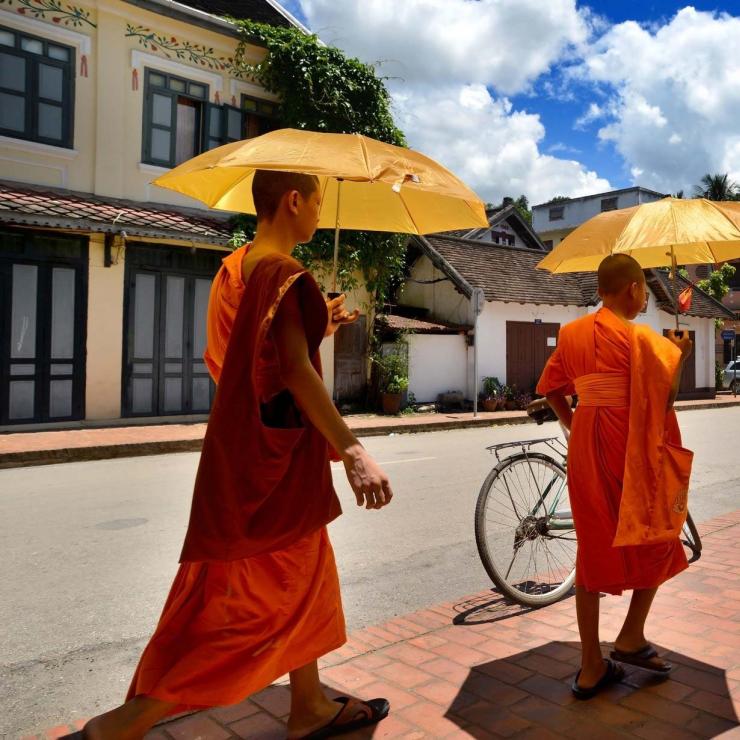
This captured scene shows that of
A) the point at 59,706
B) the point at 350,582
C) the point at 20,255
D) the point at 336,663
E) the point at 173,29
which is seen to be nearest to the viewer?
the point at 59,706

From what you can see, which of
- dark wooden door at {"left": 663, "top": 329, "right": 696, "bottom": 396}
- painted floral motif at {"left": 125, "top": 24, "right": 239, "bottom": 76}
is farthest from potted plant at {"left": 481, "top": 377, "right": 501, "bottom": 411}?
dark wooden door at {"left": 663, "top": 329, "right": 696, "bottom": 396}

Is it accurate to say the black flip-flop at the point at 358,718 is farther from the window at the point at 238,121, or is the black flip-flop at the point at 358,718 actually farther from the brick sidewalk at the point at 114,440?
the window at the point at 238,121

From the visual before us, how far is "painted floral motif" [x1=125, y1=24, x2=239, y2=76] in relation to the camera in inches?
546

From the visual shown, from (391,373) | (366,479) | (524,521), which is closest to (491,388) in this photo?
(391,373)

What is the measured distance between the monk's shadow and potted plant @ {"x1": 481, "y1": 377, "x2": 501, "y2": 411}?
1594 centimetres

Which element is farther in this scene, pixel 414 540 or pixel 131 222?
pixel 131 222

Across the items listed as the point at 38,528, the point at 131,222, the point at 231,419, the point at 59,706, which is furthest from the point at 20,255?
the point at 231,419

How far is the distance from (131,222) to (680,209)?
10601mm

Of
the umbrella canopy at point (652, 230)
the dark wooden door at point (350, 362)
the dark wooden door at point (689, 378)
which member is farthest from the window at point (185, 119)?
the dark wooden door at point (689, 378)

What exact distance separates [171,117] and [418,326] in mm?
7697

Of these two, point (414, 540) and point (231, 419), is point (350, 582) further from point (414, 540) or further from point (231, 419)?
point (231, 419)

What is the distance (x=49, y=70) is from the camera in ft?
41.9

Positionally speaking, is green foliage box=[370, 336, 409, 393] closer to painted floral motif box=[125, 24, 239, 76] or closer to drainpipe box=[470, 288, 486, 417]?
drainpipe box=[470, 288, 486, 417]

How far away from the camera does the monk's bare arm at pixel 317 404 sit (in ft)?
6.86
